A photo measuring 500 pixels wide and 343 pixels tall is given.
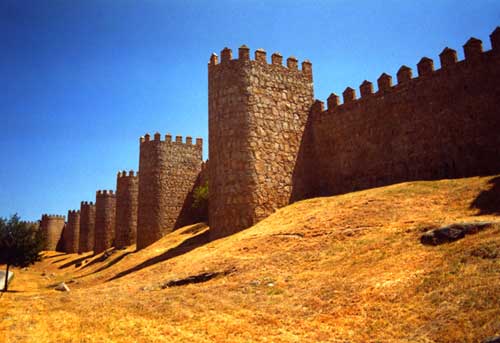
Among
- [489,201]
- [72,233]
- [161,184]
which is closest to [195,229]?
[161,184]

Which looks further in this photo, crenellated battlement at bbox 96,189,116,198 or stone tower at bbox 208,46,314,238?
crenellated battlement at bbox 96,189,116,198

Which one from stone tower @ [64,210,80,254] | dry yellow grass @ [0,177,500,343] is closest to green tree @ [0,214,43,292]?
dry yellow grass @ [0,177,500,343]

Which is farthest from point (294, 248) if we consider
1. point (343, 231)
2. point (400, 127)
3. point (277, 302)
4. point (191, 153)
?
point (191, 153)

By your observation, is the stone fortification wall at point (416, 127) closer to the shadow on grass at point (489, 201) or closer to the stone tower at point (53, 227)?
the shadow on grass at point (489, 201)

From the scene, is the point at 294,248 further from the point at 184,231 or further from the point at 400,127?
the point at 184,231

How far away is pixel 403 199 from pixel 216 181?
29.3ft

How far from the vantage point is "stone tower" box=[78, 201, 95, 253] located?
50.9 meters

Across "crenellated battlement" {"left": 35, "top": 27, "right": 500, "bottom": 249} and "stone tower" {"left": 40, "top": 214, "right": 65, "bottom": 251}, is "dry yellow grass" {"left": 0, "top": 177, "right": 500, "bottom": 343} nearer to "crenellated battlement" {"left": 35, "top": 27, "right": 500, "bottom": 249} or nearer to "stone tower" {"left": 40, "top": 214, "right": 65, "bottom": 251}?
"crenellated battlement" {"left": 35, "top": 27, "right": 500, "bottom": 249}

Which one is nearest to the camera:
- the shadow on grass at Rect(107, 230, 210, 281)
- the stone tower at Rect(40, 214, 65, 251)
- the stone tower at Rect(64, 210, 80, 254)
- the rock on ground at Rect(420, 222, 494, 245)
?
the rock on ground at Rect(420, 222, 494, 245)

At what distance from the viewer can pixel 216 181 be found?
20047 millimetres

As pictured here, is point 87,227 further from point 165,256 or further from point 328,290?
point 328,290

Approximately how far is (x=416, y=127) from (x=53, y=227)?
58.2 meters

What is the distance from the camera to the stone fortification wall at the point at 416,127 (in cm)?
1619

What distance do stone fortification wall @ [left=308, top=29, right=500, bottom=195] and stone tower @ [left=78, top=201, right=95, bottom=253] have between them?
37.6 metres
